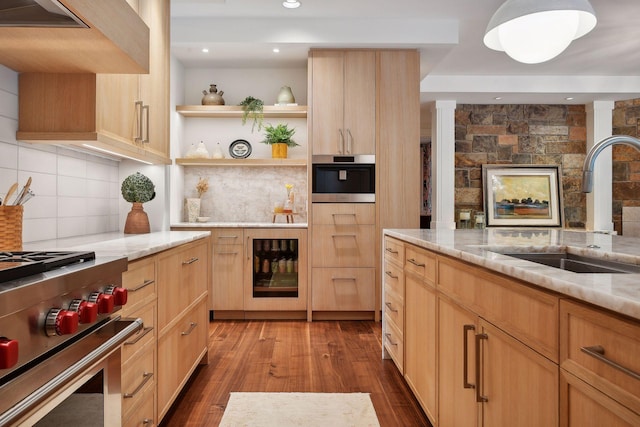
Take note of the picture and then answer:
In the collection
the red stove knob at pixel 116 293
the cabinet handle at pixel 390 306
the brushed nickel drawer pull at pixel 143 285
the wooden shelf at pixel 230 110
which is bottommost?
the cabinet handle at pixel 390 306

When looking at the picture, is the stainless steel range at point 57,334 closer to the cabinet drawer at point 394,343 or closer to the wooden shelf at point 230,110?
the cabinet drawer at point 394,343

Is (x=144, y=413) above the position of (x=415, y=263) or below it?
below

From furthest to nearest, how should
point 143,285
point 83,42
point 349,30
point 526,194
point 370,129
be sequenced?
point 526,194 → point 370,129 → point 349,30 → point 143,285 → point 83,42

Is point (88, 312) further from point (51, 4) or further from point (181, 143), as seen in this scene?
point (181, 143)

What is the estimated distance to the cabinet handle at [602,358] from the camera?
67 cm

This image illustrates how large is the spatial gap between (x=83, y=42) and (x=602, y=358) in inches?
69.1

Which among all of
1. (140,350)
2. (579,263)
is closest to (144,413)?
(140,350)

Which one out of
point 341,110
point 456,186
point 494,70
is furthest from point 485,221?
point 341,110

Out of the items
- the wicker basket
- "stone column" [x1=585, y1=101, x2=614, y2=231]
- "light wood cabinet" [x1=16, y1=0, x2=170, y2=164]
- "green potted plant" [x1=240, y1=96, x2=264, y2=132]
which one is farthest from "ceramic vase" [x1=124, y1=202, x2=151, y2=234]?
"stone column" [x1=585, y1=101, x2=614, y2=231]

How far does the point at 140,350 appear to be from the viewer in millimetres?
1607

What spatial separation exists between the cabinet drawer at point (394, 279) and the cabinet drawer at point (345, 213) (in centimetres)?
101

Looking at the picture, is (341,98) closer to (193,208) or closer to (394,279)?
(193,208)

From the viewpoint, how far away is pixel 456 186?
229 inches

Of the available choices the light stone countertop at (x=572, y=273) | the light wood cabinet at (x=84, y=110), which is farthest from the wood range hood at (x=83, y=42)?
the light stone countertop at (x=572, y=273)
